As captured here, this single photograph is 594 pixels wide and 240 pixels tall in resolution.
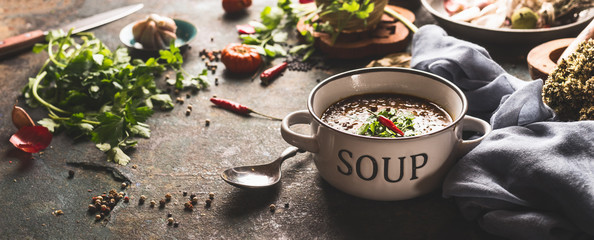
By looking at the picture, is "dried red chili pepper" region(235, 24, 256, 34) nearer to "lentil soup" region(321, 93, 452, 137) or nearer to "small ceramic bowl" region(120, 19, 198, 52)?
"small ceramic bowl" region(120, 19, 198, 52)

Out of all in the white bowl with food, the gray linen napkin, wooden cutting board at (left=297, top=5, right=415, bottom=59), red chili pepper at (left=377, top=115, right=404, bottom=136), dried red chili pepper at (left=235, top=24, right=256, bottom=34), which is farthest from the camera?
dried red chili pepper at (left=235, top=24, right=256, bottom=34)

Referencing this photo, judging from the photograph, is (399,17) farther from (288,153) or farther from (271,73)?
(288,153)

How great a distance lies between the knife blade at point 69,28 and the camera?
6.16 feet

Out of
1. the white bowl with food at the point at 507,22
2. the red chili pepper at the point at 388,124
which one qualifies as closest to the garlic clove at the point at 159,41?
the white bowl with food at the point at 507,22

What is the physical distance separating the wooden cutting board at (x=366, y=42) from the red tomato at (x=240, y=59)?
0.74 ft

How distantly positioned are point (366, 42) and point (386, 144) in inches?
33.1

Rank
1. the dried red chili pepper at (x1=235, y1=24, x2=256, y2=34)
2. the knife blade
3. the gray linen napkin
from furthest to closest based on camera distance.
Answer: the dried red chili pepper at (x1=235, y1=24, x2=256, y2=34), the knife blade, the gray linen napkin

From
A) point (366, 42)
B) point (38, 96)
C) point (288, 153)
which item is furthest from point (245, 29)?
point (288, 153)

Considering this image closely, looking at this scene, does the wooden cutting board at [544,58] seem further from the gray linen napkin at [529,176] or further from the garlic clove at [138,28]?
the garlic clove at [138,28]

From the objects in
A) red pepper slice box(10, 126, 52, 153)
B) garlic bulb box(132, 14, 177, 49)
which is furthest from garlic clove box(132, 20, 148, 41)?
red pepper slice box(10, 126, 52, 153)

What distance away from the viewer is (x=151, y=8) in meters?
2.30

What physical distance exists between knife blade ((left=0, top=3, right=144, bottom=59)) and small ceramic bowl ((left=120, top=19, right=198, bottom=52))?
0.17 m

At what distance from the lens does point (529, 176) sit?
102 centimetres

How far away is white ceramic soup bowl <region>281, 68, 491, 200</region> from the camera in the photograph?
3.35ft
